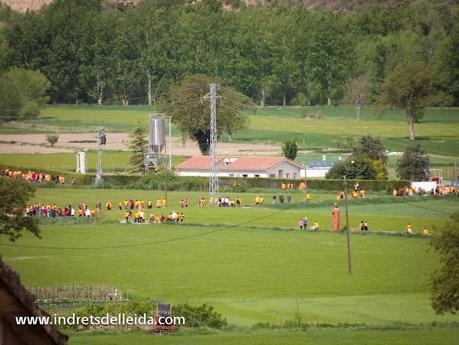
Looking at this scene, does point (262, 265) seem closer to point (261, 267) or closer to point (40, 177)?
point (261, 267)

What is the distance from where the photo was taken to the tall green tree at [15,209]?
31.6m

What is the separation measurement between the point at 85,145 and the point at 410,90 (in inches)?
947

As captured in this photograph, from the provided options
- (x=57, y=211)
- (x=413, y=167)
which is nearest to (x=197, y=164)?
(x=413, y=167)

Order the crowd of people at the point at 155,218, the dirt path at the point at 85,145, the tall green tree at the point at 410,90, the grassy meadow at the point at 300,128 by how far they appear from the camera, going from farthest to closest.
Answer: the tall green tree at the point at 410,90, the dirt path at the point at 85,145, the grassy meadow at the point at 300,128, the crowd of people at the point at 155,218

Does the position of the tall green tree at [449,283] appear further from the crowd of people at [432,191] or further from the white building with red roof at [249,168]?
the white building with red roof at [249,168]

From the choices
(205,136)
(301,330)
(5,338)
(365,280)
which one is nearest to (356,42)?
(205,136)

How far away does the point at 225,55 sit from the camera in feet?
418

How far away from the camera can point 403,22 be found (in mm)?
149125

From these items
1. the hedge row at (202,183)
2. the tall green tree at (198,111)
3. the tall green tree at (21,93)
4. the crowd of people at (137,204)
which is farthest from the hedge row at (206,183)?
the tall green tree at (21,93)

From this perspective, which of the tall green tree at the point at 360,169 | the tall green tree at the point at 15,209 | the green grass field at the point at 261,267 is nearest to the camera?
the green grass field at the point at 261,267

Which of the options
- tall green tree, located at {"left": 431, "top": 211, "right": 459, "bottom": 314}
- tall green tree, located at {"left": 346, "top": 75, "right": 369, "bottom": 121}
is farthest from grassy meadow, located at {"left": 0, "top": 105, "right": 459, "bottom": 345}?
tall green tree, located at {"left": 346, "top": 75, "right": 369, "bottom": 121}

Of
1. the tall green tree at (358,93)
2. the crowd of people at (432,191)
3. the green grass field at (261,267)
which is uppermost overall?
the tall green tree at (358,93)

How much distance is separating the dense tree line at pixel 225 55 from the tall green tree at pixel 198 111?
3130cm

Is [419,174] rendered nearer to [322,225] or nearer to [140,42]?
[322,225]
